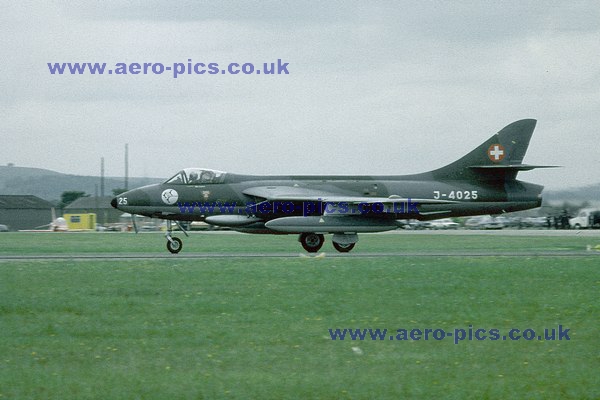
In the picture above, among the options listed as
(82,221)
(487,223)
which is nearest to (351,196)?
(487,223)

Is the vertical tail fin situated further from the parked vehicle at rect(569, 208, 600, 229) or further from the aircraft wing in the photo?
the parked vehicle at rect(569, 208, 600, 229)

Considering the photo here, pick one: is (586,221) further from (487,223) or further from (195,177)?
(195,177)

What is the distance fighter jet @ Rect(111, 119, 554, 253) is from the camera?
31562 mm

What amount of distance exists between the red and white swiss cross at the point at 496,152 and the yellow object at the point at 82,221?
65.3 metres

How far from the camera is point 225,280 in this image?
1928 cm

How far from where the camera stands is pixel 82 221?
94.1 meters

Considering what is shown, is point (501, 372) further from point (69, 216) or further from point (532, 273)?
point (69, 216)

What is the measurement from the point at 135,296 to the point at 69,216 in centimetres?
8259

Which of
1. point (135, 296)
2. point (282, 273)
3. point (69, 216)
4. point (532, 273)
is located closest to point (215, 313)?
point (135, 296)

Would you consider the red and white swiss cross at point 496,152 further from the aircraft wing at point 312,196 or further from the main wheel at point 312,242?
the main wheel at point 312,242

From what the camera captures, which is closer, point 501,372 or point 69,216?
point 501,372

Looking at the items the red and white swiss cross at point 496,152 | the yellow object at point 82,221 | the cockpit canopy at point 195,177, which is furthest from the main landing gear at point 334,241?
the yellow object at point 82,221

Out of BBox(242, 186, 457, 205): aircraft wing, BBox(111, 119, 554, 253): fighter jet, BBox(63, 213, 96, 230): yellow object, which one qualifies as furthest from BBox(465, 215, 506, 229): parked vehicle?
BBox(242, 186, 457, 205): aircraft wing

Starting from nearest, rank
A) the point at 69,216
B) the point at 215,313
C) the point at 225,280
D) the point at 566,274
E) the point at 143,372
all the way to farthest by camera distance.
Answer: the point at 143,372 < the point at 215,313 < the point at 225,280 < the point at 566,274 < the point at 69,216
